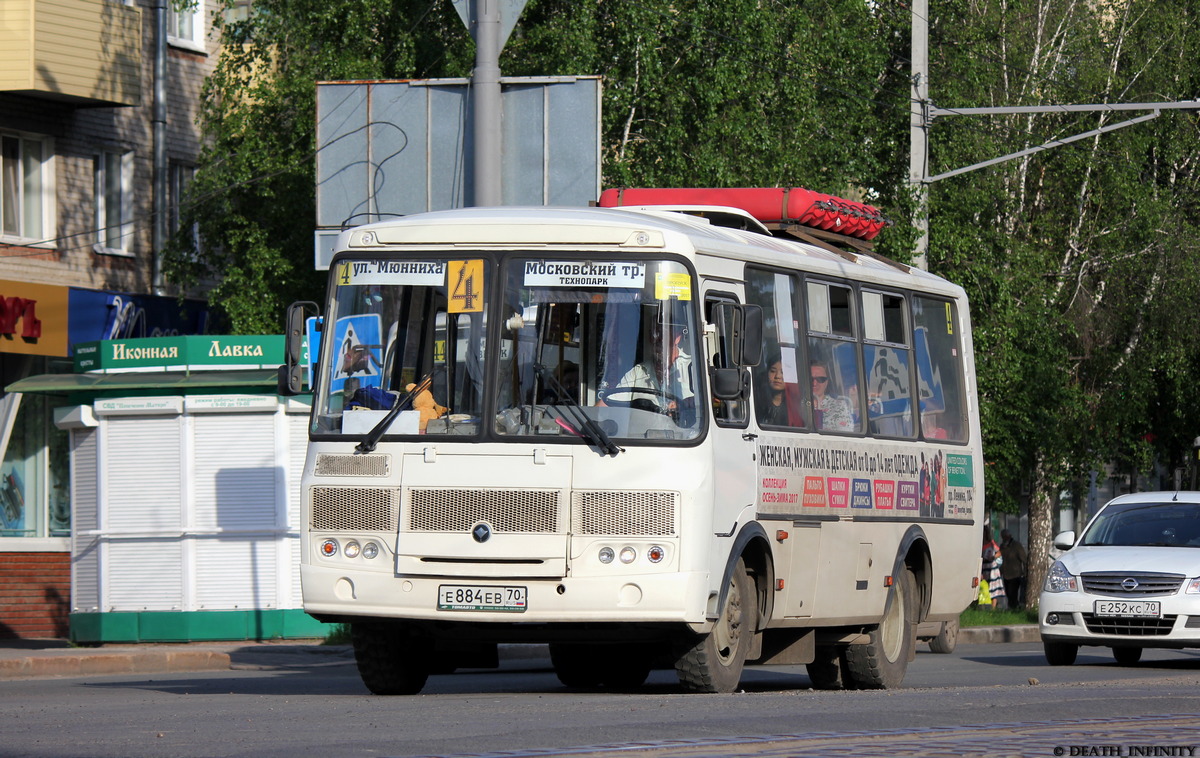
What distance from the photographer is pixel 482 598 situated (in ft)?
39.3

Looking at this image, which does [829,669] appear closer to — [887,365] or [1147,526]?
[887,365]

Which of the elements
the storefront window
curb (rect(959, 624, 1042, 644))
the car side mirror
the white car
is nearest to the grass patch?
curb (rect(959, 624, 1042, 644))

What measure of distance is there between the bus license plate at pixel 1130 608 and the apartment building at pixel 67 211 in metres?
14.2

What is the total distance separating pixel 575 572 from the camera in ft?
39.2

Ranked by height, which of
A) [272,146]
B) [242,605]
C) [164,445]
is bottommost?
[242,605]

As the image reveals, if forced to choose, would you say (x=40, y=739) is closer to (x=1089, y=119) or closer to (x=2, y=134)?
(x=2, y=134)

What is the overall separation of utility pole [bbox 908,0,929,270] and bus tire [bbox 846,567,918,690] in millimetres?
13519

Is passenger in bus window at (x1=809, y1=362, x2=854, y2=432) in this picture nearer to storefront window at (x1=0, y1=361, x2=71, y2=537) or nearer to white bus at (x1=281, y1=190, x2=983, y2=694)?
white bus at (x1=281, y1=190, x2=983, y2=694)

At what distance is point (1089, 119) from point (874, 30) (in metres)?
6.35

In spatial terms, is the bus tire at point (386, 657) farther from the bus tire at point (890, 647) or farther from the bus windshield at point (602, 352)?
the bus tire at point (890, 647)

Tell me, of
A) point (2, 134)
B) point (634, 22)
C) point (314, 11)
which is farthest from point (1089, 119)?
point (2, 134)

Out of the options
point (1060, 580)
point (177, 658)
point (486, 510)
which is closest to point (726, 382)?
point (486, 510)

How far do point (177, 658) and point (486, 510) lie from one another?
8.63 m

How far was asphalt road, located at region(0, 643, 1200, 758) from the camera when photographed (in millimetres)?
8562
